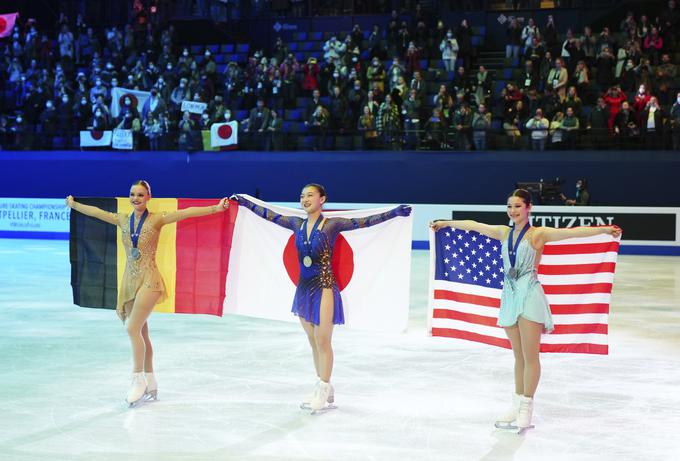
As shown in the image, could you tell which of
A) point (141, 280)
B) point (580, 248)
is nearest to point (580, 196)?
point (580, 248)

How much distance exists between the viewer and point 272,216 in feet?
25.8

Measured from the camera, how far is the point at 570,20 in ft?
92.4

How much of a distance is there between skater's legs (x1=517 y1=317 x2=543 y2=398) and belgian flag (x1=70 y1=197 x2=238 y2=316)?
9.86 feet

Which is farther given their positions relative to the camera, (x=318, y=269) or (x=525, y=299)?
(x=318, y=269)

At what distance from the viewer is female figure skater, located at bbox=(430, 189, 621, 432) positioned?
21.8ft

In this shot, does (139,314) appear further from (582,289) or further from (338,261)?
(582,289)

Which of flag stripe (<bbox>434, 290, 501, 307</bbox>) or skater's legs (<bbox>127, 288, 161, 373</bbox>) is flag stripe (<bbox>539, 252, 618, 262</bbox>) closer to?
flag stripe (<bbox>434, 290, 501, 307</bbox>)

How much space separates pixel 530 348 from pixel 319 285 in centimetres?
174

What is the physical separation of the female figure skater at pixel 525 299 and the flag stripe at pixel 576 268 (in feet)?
2.06

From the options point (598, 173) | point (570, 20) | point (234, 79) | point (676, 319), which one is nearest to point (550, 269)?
point (676, 319)

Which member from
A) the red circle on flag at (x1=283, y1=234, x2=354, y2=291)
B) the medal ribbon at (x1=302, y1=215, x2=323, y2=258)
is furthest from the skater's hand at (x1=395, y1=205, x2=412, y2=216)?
the medal ribbon at (x1=302, y1=215, x2=323, y2=258)

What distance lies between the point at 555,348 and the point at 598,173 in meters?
16.8

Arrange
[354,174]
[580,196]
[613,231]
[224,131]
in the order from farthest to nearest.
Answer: [224,131], [354,174], [580,196], [613,231]

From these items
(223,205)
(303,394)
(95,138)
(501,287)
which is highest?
(95,138)
